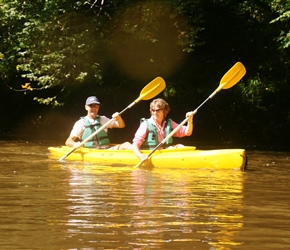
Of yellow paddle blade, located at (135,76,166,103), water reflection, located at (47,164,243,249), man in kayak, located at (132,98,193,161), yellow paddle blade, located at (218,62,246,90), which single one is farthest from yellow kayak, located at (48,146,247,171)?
yellow paddle blade, located at (218,62,246,90)

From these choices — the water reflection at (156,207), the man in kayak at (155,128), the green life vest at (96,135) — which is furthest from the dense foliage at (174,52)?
the water reflection at (156,207)

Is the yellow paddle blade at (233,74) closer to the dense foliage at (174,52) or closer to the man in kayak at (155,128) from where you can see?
the man in kayak at (155,128)

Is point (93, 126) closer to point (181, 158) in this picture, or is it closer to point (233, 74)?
point (181, 158)

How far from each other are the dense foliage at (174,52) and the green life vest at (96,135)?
15.7 feet

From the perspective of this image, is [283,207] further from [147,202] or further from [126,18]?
[126,18]

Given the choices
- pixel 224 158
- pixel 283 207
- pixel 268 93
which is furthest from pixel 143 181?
pixel 268 93

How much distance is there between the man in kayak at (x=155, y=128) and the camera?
398 inches

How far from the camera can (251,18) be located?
1670cm

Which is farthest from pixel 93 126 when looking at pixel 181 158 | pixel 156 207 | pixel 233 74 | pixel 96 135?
pixel 156 207

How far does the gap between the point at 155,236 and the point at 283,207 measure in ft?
5.95

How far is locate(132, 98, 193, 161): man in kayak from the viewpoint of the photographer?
33.2ft

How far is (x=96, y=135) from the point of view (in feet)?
37.2

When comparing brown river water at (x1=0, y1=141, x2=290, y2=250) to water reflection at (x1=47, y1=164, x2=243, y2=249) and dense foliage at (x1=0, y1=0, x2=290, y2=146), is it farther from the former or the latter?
dense foliage at (x1=0, y1=0, x2=290, y2=146)

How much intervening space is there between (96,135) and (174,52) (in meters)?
5.70
